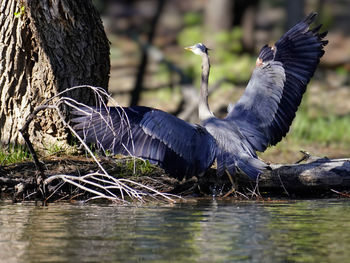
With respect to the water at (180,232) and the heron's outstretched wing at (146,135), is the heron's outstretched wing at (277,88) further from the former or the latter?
the water at (180,232)

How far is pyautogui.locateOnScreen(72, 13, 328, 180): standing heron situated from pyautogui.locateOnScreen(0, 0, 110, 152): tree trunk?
0.78 m

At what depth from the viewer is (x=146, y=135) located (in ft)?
28.2

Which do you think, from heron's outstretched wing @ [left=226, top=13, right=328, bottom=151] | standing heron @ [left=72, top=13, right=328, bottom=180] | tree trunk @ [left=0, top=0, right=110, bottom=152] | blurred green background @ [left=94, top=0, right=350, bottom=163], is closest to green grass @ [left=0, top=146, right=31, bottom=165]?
tree trunk @ [left=0, top=0, right=110, bottom=152]

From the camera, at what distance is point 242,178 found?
8.96 metres

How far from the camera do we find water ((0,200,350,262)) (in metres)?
5.87

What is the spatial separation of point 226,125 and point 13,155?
2.67 m

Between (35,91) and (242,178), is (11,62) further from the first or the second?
(242,178)

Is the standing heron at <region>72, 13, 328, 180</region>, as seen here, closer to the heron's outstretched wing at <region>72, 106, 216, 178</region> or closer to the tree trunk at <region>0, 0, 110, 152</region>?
the heron's outstretched wing at <region>72, 106, 216, 178</region>

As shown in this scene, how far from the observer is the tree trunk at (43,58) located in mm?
9336

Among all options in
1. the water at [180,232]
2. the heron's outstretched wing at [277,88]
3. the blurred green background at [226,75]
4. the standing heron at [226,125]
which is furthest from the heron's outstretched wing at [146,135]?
the blurred green background at [226,75]

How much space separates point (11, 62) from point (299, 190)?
3.84m

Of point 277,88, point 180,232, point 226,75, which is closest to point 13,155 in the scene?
point 277,88

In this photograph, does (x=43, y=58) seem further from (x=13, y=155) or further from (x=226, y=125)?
(x=226, y=125)

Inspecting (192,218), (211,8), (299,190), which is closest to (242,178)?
(299,190)
